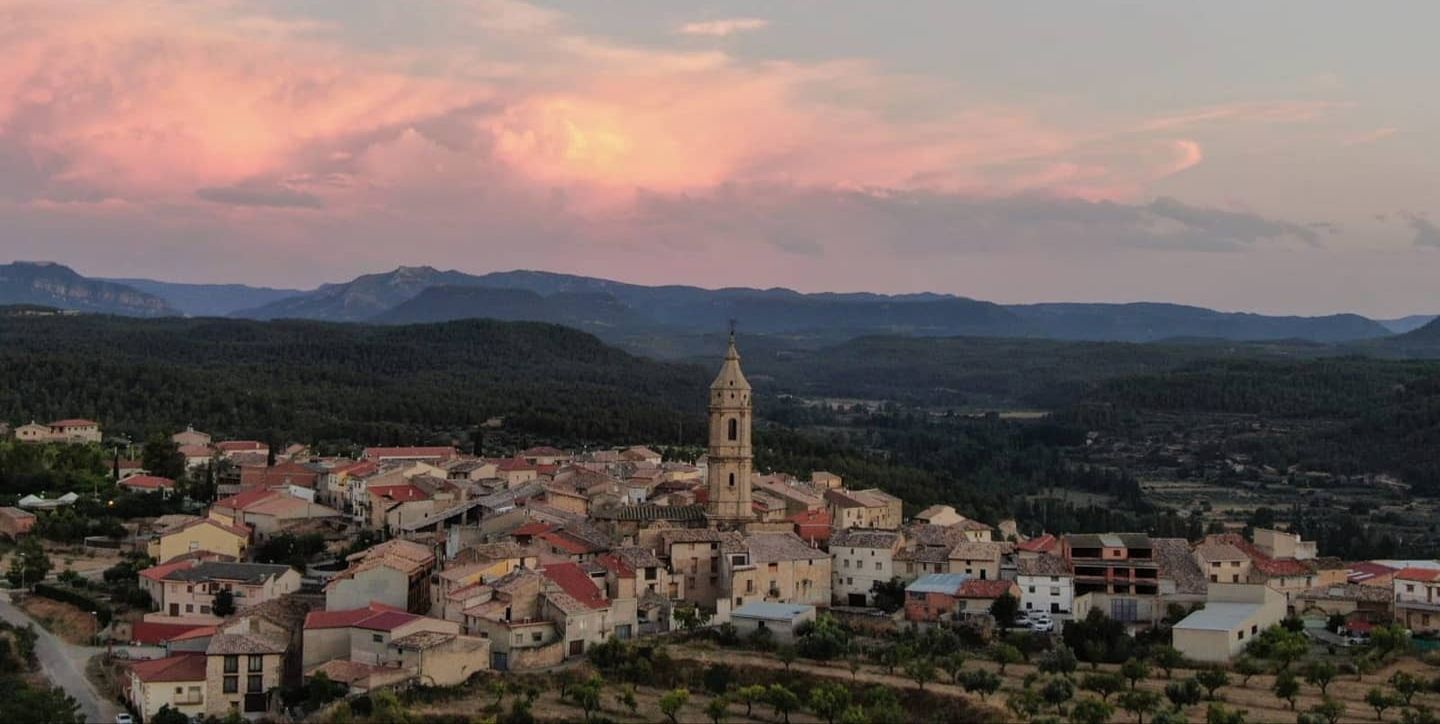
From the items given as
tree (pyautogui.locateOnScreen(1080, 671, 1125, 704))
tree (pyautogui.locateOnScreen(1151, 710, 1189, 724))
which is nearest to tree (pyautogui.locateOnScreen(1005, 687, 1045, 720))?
tree (pyautogui.locateOnScreen(1080, 671, 1125, 704))

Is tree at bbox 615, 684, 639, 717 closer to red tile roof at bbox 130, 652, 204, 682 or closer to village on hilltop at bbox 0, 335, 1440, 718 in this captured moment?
village on hilltop at bbox 0, 335, 1440, 718

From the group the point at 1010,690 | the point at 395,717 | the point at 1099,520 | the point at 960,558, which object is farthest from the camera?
the point at 1099,520

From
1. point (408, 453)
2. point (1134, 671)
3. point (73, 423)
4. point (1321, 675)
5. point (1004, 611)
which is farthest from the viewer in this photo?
Result: point (73, 423)

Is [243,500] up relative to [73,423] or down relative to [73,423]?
down

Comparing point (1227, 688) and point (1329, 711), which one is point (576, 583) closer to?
point (1227, 688)

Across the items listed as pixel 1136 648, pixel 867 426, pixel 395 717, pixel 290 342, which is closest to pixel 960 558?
pixel 1136 648

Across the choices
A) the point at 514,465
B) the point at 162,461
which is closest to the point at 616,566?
the point at 514,465

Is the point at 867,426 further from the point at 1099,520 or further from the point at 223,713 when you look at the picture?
the point at 223,713
